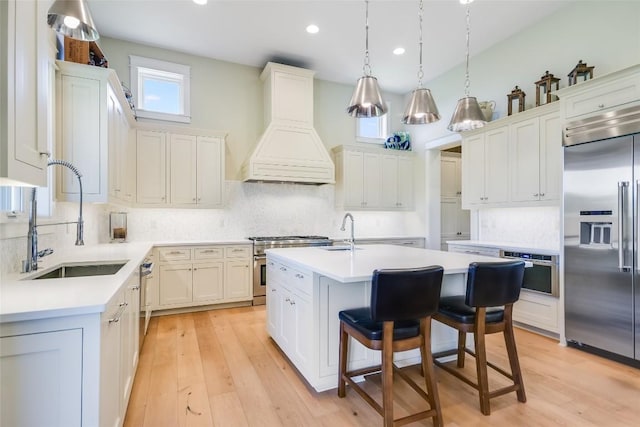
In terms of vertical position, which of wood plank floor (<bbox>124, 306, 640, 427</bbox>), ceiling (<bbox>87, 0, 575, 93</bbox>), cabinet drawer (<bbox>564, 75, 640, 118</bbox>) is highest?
ceiling (<bbox>87, 0, 575, 93</bbox>)

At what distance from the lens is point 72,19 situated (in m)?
1.58

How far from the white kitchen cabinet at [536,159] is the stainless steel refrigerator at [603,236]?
31 cm

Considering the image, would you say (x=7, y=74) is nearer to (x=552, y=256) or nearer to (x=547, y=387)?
(x=547, y=387)

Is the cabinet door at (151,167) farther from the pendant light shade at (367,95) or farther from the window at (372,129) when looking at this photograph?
the window at (372,129)

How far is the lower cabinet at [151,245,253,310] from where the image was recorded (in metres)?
4.19

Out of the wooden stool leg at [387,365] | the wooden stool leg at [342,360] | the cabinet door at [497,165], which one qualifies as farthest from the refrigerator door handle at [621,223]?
the wooden stool leg at [342,360]

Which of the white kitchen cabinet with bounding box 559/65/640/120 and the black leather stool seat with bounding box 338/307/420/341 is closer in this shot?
the black leather stool seat with bounding box 338/307/420/341

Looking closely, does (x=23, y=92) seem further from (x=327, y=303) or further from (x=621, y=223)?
(x=621, y=223)

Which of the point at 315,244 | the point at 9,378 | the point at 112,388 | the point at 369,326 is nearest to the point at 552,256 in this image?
the point at 369,326

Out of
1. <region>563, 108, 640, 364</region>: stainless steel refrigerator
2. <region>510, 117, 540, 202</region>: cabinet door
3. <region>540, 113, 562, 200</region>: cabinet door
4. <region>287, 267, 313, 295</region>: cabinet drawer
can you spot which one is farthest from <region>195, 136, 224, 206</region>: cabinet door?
<region>563, 108, 640, 364</region>: stainless steel refrigerator

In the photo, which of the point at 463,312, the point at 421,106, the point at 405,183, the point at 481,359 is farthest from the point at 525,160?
the point at 481,359

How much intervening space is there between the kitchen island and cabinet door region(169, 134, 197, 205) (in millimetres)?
2368

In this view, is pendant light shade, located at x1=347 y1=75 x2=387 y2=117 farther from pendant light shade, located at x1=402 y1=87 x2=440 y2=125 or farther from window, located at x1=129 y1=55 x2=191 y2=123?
window, located at x1=129 y1=55 x2=191 y2=123

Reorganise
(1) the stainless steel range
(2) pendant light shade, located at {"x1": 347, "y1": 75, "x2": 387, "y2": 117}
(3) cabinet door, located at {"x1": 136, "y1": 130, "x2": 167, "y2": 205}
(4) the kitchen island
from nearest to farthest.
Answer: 1. (4) the kitchen island
2. (2) pendant light shade, located at {"x1": 347, "y1": 75, "x2": 387, "y2": 117}
3. (3) cabinet door, located at {"x1": 136, "y1": 130, "x2": 167, "y2": 205}
4. (1) the stainless steel range
